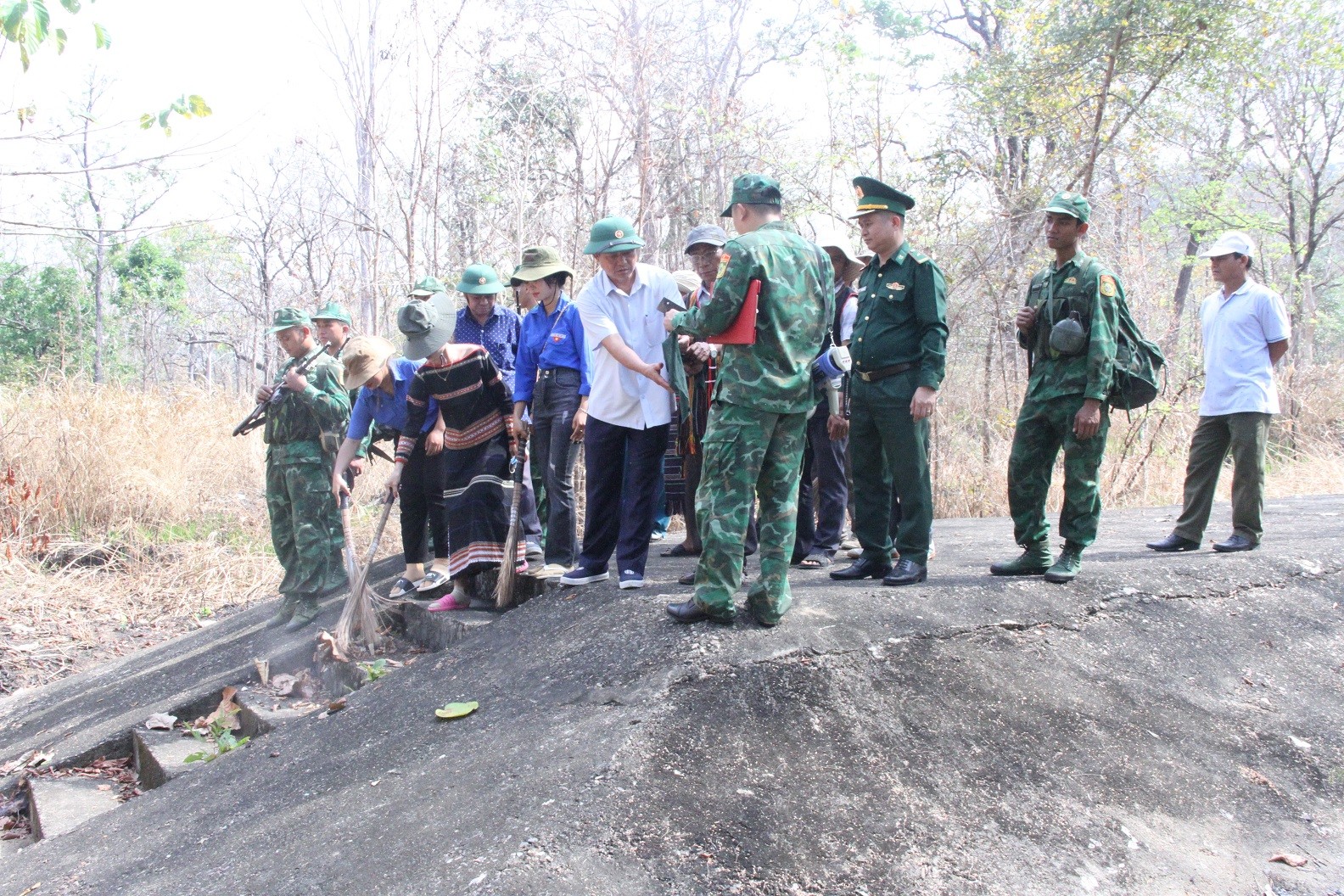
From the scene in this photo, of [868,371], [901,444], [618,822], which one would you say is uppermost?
[868,371]

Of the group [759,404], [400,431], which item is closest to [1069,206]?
[759,404]

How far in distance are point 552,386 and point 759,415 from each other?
76.4 inches

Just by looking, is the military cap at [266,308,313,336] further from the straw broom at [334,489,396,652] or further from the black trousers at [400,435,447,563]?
the straw broom at [334,489,396,652]

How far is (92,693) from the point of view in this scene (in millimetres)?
6375

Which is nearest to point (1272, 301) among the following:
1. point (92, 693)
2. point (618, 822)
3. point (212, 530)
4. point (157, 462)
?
point (618, 822)

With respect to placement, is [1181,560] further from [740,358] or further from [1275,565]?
[740,358]

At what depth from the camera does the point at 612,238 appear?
478 cm

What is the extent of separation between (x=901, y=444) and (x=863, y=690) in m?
1.34

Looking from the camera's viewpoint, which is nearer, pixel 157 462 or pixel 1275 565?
pixel 1275 565

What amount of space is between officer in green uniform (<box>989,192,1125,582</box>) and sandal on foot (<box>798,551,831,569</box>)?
0.90 metres

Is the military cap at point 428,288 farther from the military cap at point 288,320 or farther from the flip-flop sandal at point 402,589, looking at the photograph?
the flip-flop sandal at point 402,589

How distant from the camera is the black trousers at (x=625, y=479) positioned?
4.78 metres

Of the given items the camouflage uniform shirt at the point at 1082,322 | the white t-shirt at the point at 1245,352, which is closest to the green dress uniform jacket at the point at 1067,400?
the camouflage uniform shirt at the point at 1082,322

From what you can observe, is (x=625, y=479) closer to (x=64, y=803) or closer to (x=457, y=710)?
(x=457, y=710)
